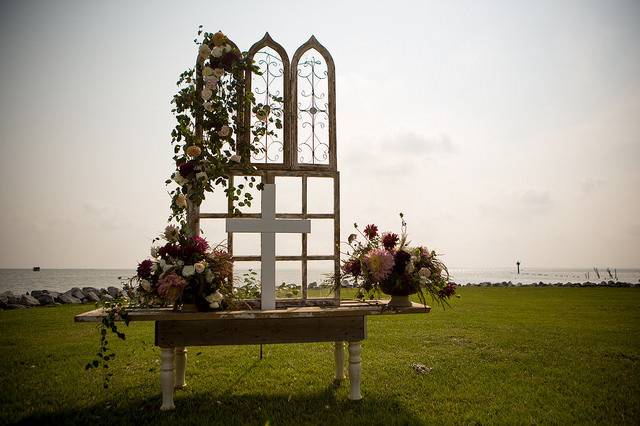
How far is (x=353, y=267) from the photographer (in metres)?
5.12

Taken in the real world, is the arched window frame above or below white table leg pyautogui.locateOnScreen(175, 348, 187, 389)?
above

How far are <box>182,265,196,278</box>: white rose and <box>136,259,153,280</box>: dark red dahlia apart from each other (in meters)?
0.37

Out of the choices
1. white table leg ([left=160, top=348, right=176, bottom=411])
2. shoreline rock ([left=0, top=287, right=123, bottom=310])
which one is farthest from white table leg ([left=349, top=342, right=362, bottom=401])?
shoreline rock ([left=0, top=287, right=123, bottom=310])

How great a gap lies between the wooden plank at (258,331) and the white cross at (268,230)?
0.27 meters

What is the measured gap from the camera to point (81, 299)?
55.4 feet

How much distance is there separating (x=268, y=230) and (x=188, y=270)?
98cm

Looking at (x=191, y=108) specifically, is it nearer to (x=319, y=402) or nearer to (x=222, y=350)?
(x=319, y=402)

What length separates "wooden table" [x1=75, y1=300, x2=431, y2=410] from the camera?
434 centimetres

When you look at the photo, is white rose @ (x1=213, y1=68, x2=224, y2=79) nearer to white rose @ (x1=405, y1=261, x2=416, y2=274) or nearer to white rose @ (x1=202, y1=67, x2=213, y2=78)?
white rose @ (x1=202, y1=67, x2=213, y2=78)

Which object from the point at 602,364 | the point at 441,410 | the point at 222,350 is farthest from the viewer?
the point at 222,350

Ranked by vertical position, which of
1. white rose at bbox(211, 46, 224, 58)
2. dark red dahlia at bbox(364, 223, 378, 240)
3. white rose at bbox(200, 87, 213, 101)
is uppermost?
white rose at bbox(211, 46, 224, 58)

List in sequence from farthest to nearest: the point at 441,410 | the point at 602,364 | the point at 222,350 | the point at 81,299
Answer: the point at 81,299 → the point at 222,350 → the point at 602,364 → the point at 441,410

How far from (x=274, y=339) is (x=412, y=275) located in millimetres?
1656

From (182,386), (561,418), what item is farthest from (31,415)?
(561,418)
